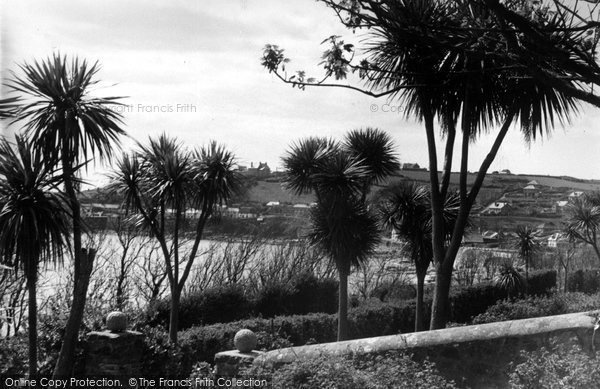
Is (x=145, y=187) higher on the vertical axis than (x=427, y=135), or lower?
lower

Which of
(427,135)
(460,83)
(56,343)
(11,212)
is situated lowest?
(56,343)

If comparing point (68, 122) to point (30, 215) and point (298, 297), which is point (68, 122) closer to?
point (30, 215)

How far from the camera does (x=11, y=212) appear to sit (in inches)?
288

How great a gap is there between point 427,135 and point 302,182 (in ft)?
14.0

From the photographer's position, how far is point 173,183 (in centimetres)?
1139

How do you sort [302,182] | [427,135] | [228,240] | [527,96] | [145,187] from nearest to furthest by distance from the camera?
[527,96]
[427,135]
[145,187]
[302,182]
[228,240]

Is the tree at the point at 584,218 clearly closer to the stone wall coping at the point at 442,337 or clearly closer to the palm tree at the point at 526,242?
the palm tree at the point at 526,242

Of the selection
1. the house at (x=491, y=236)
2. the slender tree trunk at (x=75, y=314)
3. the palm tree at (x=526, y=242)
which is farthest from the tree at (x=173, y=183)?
the house at (x=491, y=236)

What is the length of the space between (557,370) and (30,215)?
5.65 meters

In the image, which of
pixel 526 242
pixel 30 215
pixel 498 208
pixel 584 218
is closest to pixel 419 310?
pixel 30 215

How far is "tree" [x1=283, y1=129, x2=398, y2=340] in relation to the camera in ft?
45.9

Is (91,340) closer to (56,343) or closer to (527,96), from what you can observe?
(56,343)

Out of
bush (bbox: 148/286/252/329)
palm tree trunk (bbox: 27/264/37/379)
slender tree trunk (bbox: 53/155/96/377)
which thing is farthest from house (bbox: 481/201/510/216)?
palm tree trunk (bbox: 27/264/37/379)

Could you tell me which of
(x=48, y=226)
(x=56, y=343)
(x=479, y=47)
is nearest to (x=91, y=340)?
(x=56, y=343)
